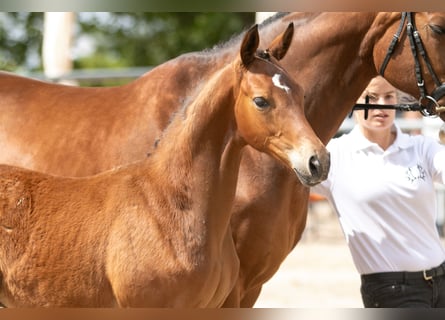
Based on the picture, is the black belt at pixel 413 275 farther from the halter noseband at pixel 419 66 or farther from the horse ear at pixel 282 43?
the horse ear at pixel 282 43

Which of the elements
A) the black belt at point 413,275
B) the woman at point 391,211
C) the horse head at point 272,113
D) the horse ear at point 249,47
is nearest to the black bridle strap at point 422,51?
the woman at point 391,211

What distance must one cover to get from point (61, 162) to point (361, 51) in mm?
1439

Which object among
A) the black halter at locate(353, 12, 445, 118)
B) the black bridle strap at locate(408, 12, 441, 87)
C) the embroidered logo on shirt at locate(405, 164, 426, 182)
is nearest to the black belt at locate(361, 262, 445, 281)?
the embroidered logo on shirt at locate(405, 164, 426, 182)

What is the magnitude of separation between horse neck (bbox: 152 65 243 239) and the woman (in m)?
0.97

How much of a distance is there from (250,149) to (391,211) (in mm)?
756

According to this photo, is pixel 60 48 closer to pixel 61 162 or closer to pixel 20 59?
pixel 20 59

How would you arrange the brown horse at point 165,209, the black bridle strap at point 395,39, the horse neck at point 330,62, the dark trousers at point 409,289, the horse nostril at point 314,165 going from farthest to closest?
the dark trousers at point 409,289
the horse neck at point 330,62
the black bridle strap at point 395,39
the brown horse at point 165,209
the horse nostril at point 314,165

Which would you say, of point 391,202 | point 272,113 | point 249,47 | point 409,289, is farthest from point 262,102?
point 409,289

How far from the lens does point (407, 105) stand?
403 cm

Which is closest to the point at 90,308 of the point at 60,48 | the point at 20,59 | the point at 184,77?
the point at 184,77

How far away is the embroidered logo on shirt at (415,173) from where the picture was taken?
4.25m

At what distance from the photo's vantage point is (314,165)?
317 centimetres

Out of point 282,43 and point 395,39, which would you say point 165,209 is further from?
point 395,39

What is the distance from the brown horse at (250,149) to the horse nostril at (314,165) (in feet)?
2.58
